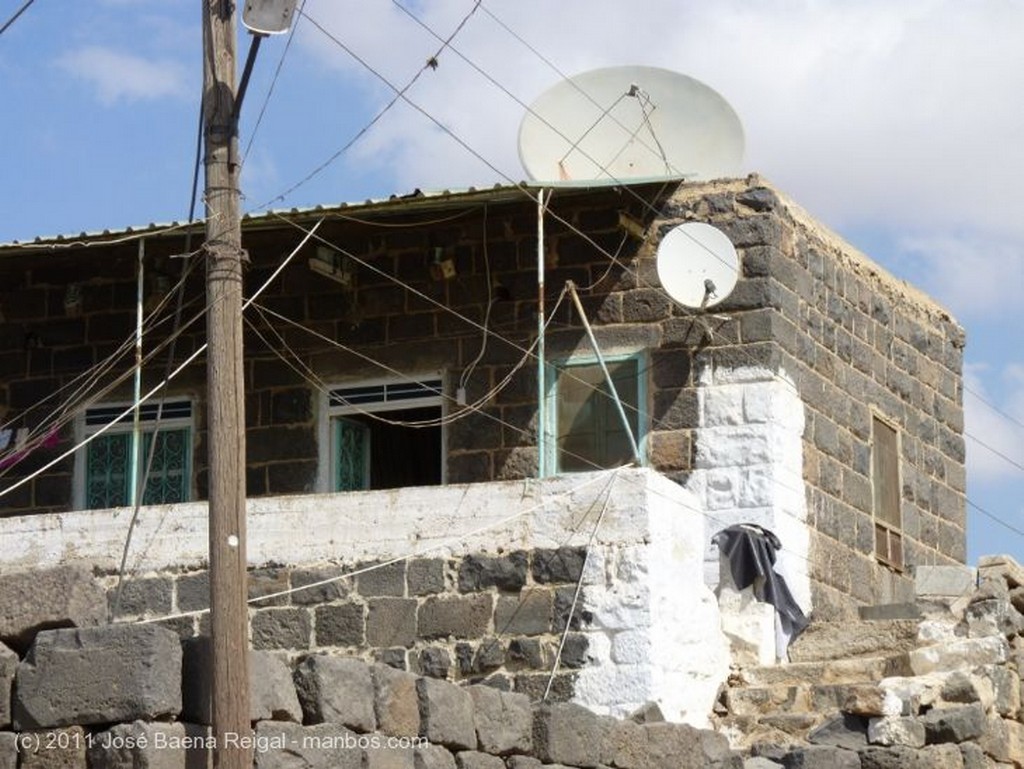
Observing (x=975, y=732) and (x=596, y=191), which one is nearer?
(x=975, y=732)

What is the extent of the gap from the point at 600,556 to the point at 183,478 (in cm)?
472

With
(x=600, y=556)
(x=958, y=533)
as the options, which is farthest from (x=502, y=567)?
(x=958, y=533)

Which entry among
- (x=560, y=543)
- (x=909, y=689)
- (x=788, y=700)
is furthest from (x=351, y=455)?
(x=909, y=689)

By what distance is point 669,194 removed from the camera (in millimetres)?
15305

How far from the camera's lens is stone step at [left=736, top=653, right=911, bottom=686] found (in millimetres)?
13312

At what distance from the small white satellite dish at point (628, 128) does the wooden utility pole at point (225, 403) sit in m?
6.04

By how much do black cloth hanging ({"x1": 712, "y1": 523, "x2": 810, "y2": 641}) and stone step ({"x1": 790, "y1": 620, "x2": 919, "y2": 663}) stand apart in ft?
0.59

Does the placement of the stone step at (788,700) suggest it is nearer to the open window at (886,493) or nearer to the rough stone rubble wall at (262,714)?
the rough stone rubble wall at (262,714)

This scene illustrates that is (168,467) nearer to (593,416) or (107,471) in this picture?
(107,471)

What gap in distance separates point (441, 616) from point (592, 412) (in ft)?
9.90

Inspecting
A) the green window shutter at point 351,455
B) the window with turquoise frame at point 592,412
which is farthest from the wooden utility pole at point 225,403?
the green window shutter at point 351,455

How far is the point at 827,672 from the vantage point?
13.4 meters

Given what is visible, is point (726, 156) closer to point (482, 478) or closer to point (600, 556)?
point (482, 478)

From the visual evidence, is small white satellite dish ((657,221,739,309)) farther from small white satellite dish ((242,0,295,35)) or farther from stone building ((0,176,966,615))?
small white satellite dish ((242,0,295,35))
